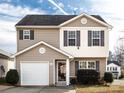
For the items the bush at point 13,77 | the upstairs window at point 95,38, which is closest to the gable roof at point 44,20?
the upstairs window at point 95,38

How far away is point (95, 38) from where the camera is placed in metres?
38.6

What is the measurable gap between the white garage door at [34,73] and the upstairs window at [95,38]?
5.50 m

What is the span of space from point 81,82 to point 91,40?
186 inches

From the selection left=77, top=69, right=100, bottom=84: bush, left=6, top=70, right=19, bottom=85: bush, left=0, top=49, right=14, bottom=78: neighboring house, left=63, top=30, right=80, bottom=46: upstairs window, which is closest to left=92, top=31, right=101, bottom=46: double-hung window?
left=63, top=30, right=80, bottom=46: upstairs window

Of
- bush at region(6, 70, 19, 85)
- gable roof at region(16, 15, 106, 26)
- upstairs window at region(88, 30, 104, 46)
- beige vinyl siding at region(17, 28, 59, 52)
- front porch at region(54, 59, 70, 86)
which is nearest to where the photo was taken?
bush at region(6, 70, 19, 85)

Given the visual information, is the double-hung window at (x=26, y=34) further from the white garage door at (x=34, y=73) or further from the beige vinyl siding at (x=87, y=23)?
the beige vinyl siding at (x=87, y=23)

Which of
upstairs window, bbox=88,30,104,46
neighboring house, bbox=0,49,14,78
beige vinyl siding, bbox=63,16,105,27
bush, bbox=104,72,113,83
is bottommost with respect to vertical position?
bush, bbox=104,72,113,83

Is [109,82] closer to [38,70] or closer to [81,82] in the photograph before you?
[81,82]

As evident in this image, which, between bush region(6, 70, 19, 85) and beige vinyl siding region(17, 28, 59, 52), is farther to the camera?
beige vinyl siding region(17, 28, 59, 52)

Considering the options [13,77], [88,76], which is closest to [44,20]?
[13,77]

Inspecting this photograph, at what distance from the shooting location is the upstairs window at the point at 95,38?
127ft

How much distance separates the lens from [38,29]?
128ft

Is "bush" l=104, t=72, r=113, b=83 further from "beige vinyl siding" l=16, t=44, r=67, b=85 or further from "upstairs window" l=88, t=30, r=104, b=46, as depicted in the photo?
"beige vinyl siding" l=16, t=44, r=67, b=85

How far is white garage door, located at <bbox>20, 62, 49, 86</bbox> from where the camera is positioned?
123 ft
